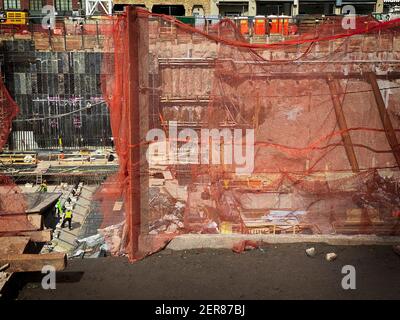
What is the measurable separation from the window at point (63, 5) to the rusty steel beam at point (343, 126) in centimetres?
3560

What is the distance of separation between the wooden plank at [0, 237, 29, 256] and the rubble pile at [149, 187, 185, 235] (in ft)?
4.50

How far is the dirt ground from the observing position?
432 centimetres

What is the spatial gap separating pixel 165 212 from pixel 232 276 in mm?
1424

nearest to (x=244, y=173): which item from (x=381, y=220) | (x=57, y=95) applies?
(x=381, y=220)

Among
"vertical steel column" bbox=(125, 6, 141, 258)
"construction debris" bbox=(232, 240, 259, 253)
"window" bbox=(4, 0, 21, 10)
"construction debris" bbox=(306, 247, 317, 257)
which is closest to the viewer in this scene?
"vertical steel column" bbox=(125, 6, 141, 258)

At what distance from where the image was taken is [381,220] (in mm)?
5711

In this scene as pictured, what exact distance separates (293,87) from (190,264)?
2674 millimetres

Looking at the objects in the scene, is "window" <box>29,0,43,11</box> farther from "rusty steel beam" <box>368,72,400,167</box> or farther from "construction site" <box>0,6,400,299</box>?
"rusty steel beam" <box>368,72,400,167</box>

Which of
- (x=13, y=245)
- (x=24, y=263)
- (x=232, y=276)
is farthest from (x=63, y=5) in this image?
(x=232, y=276)

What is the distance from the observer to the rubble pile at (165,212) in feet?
17.9

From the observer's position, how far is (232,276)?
15.3ft

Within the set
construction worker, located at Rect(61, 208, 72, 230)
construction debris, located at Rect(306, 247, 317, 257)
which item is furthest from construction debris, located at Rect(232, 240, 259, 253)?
construction worker, located at Rect(61, 208, 72, 230)

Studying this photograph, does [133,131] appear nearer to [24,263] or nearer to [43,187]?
[24,263]
